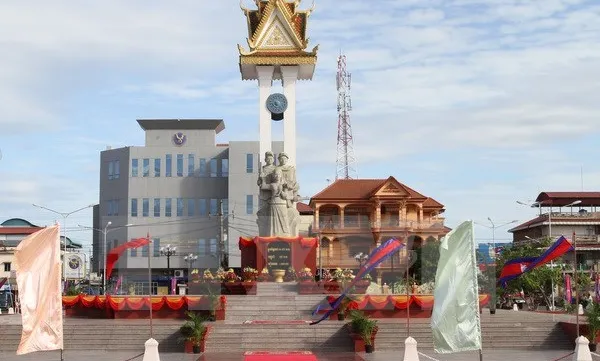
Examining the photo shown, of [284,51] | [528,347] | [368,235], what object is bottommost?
[528,347]

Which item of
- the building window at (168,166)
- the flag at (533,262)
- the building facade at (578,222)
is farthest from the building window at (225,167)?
the flag at (533,262)

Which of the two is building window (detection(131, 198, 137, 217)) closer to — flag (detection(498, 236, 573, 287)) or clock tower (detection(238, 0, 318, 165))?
clock tower (detection(238, 0, 318, 165))

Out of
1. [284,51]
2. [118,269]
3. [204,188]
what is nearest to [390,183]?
[204,188]

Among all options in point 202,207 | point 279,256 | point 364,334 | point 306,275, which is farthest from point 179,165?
point 364,334

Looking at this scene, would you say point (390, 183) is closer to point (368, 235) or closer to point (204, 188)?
point (368, 235)

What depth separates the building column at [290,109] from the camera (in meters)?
47.6

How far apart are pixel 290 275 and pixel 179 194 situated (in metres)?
43.1

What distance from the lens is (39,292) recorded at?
1747 centimetres

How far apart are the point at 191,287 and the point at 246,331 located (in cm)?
776

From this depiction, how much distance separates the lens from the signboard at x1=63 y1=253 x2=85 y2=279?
253ft

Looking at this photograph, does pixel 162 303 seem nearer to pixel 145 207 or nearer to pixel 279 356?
pixel 279 356

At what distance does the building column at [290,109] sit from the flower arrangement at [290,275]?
28.8ft

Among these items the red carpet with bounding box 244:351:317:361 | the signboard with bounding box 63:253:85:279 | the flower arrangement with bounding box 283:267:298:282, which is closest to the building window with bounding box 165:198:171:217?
the signboard with bounding box 63:253:85:279

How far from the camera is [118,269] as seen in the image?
8125 cm
